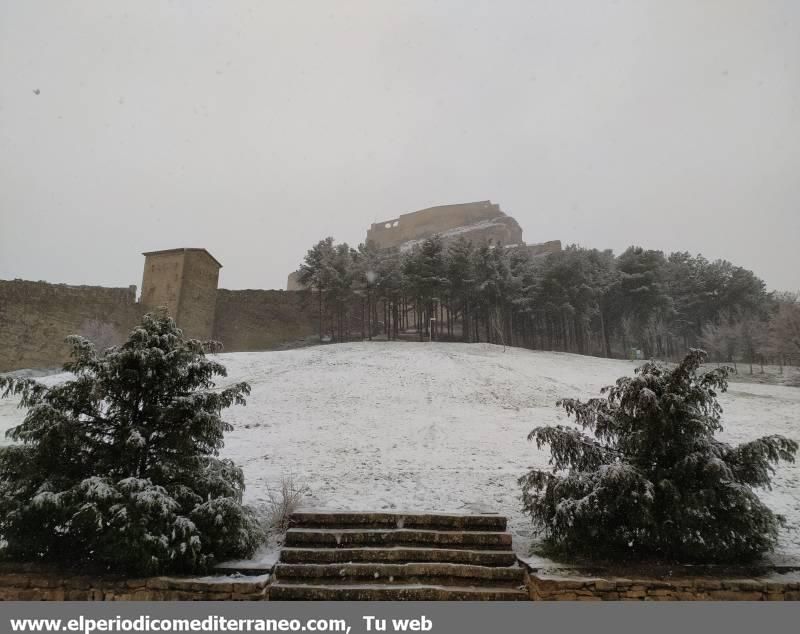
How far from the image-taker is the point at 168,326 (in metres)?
5.79

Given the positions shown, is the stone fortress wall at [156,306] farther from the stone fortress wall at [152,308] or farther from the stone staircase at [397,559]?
the stone staircase at [397,559]

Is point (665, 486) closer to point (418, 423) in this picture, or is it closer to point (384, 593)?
point (384, 593)

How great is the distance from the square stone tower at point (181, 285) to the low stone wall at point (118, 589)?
22.5 metres

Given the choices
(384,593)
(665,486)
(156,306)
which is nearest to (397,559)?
(384,593)

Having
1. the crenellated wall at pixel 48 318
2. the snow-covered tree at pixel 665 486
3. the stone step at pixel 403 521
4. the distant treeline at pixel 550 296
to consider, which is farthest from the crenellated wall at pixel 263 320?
the snow-covered tree at pixel 665 486

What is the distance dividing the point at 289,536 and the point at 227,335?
2527cm

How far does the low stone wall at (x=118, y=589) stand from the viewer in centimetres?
474

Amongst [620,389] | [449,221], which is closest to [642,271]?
[620,389]

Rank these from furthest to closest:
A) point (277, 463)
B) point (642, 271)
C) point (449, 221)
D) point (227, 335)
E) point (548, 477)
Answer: point (449, 221) < point (227, 335) < point (642, 271) < point (277, 463) < point (548, 477)

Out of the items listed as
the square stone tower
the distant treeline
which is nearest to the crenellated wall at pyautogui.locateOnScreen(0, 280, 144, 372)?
the square stone tower

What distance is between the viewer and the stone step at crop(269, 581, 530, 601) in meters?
4.92

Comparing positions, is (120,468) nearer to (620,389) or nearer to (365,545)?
(365,545)

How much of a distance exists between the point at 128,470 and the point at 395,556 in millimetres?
2998

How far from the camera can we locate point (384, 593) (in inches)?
195
